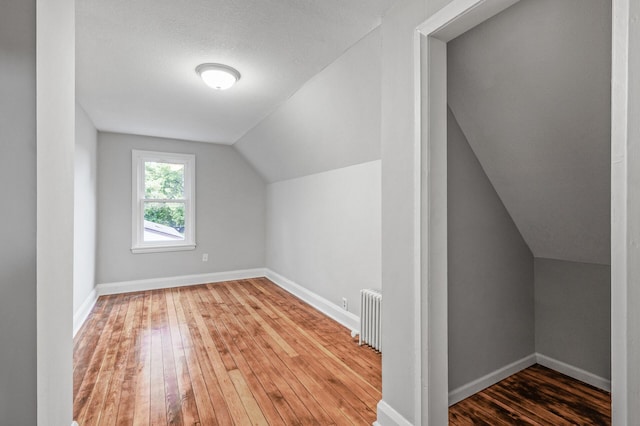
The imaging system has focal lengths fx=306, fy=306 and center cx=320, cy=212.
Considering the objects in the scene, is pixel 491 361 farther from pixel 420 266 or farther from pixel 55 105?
pixel 55 105

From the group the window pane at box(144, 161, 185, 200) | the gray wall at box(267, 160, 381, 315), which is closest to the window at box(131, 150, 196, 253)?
the window pane at box(144, 161, 185, 200)

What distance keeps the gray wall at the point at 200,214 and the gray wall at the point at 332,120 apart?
1.15 m

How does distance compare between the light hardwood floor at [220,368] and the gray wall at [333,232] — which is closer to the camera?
the light hardwood floor at [220,368]

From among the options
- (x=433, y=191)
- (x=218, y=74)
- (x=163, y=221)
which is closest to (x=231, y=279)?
(x=163, y=221)

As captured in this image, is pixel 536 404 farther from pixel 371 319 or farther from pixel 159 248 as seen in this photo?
pixel 159 248

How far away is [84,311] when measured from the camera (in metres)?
3.53

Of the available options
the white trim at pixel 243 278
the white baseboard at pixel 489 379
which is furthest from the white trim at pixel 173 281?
the white baseboard at pixel 489 379

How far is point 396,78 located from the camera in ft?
5.47

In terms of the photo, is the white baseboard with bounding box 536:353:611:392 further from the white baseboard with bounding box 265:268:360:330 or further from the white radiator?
the white baseboard with bounding box 265:268:360:330

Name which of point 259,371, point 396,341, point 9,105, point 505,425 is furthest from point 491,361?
point 9,105

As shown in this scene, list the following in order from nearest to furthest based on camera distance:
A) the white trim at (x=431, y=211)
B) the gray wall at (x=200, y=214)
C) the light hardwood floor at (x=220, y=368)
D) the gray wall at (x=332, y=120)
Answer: the white trim at (x=431, y=211), the light hardwood floor at (x=220, y=368), the gray wall at (x=332, y=120), the gray wall at (x=200, y=214)

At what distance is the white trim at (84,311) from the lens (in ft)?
10.4

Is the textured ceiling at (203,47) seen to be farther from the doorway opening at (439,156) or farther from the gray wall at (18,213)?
the gray wall at (18,213)

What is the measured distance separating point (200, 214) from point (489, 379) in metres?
4.53
